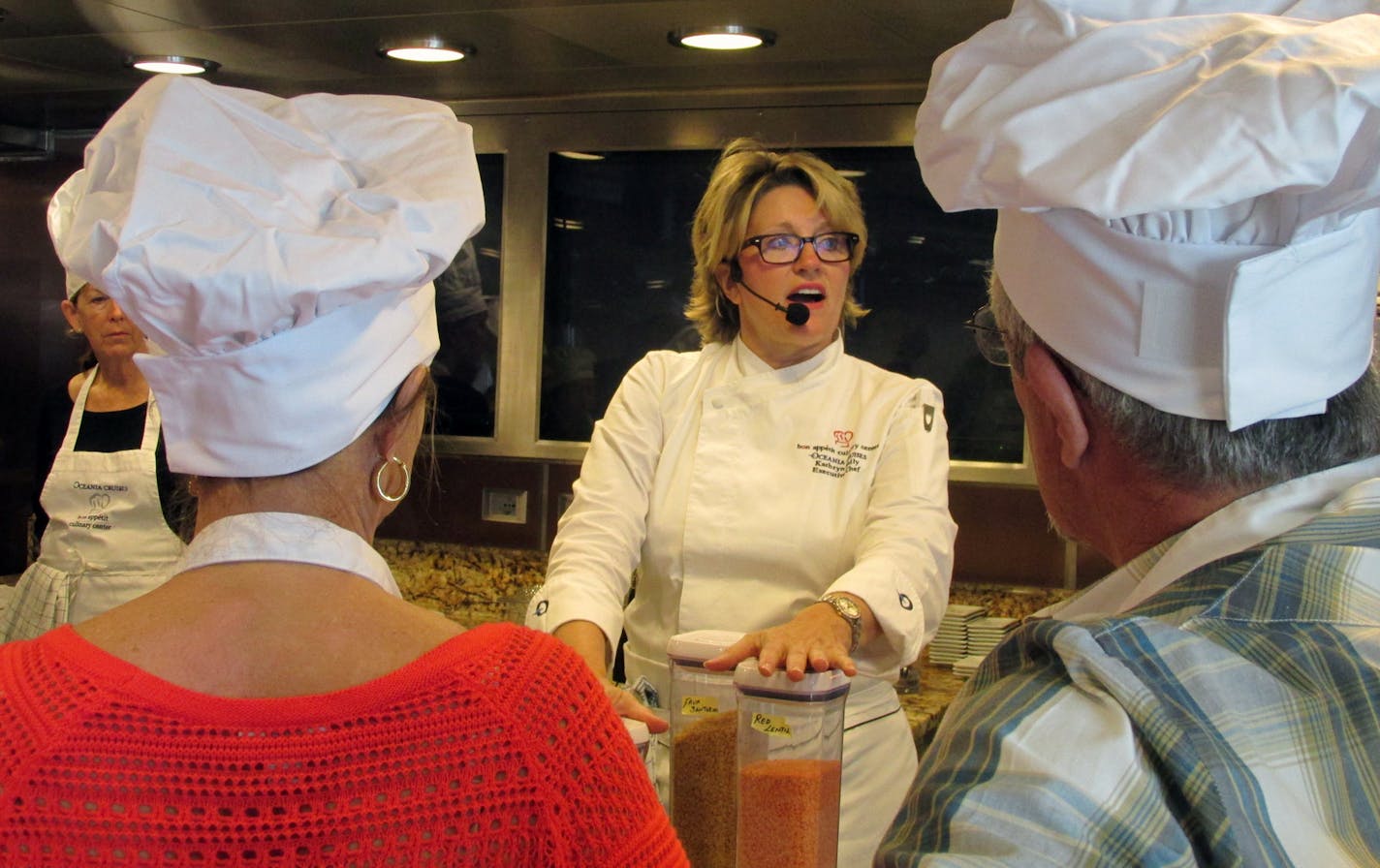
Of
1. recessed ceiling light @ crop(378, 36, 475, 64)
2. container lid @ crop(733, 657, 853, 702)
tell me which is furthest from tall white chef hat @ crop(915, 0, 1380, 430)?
recessed ceiling light @ crop(378, 36, 475, 64)

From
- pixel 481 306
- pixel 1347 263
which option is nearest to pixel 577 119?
pixel 481 306

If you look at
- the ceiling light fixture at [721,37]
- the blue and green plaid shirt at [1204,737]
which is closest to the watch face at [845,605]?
the blue and green plaid shirt at [1204,737]

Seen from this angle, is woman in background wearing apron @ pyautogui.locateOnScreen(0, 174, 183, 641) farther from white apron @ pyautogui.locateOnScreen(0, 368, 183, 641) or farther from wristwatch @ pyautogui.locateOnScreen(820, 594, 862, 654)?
wristwatch @ pyautogui.locateOnScreen(820, 594, 862, 654)

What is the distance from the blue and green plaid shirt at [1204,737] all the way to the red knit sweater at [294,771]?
258mm

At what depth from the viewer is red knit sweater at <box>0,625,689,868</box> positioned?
779 mm

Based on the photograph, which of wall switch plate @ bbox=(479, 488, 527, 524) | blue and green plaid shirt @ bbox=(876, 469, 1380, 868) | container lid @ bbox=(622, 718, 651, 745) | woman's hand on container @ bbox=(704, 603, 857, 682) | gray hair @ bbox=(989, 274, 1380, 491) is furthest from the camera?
wall switch plate @ bbox=(479, 488, 527, 524)

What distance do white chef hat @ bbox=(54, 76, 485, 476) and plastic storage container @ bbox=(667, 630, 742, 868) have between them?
1.33ft

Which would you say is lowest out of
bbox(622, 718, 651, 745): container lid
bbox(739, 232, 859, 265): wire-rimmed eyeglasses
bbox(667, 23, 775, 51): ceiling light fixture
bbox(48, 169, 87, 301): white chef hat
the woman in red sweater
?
bbox(622, 718, 651, 745): container lid

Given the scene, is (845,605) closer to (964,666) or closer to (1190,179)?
(1190,179)

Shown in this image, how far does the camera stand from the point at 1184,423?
2.42ft

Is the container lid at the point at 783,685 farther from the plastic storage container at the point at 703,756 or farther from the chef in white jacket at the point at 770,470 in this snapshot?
the chef in white jacket at the point at 770,470

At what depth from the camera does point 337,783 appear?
798mm

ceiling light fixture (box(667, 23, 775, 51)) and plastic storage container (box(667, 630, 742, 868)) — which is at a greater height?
ceiling light fixture (box(667, 23, 775, 51))

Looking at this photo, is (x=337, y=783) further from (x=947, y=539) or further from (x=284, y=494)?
(x=947, y=539)
